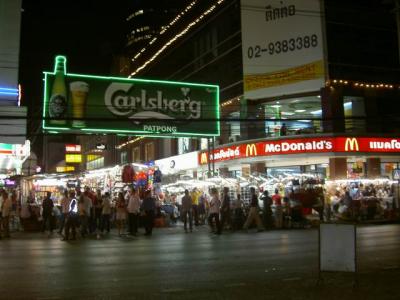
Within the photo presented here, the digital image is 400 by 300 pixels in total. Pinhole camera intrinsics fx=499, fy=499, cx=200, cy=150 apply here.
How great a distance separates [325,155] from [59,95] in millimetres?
16035

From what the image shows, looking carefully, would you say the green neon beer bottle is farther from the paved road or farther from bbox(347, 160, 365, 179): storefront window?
bbox(347, 160, 365, 179): storefront window

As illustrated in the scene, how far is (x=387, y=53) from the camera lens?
35344 millimetres

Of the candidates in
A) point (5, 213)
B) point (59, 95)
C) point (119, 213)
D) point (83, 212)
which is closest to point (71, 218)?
point (83, 212)

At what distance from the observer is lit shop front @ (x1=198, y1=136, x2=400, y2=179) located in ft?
99.4

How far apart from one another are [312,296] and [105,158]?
→ 83570 millimetres

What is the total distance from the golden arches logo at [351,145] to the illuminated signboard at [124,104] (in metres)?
8.36

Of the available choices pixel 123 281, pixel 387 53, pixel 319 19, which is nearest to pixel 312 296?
pixel 123 281

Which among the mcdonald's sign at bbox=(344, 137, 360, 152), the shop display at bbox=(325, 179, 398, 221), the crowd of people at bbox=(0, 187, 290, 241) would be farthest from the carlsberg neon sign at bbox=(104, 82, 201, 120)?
the mcdonald's sign at bbox=(344, 137, 360, 152)

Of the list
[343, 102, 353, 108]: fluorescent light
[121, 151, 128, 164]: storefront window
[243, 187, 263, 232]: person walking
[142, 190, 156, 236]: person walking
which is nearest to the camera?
[142, 190, 156, 236]: person walking

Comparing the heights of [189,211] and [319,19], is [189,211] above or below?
below

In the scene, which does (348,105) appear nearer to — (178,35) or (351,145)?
(351,145)

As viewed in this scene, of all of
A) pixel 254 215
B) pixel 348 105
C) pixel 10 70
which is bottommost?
pixel 254 215

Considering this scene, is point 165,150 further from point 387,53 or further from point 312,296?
point 312,296

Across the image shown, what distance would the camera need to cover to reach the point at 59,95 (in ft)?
80.2
